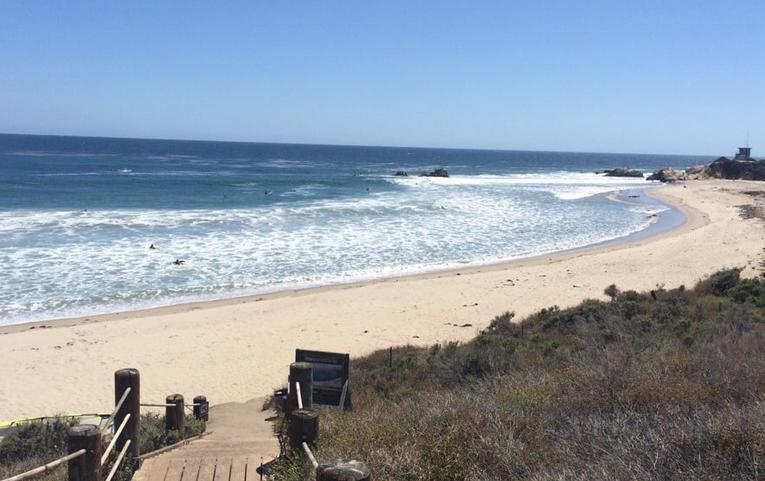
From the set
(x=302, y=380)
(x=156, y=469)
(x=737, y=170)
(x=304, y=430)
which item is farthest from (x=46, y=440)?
(x=737, y=170)

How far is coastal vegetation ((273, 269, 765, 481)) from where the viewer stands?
174 inches

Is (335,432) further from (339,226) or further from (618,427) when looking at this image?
(339,226)

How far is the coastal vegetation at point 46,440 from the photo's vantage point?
7492 millimetres

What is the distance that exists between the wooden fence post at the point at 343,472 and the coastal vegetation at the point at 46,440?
4.58 metres

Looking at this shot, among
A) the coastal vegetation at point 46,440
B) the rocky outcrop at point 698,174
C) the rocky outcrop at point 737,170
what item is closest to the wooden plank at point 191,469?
the coastal vegetation at point 46,440

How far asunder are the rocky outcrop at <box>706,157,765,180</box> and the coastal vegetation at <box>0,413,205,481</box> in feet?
275

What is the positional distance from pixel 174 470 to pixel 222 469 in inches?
18.5

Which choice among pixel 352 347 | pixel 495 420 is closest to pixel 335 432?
pixel 495 420

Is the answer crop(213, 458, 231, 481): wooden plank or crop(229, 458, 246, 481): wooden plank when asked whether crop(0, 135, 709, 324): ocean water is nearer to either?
crop(213, 458, 231, 481): wooden plank

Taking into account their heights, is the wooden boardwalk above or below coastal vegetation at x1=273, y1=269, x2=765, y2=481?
below

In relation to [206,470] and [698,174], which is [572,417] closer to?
[206,470]

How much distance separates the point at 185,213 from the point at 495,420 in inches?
1401

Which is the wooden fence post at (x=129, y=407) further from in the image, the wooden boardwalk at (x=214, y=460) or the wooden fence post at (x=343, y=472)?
the wooden fence post at (x=343, y=472)

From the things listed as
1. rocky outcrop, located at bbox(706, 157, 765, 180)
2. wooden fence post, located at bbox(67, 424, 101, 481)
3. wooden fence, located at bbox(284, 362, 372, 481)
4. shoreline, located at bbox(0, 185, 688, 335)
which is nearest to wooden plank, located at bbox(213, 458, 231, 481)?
wooden fence, located at bbox(284, 362, 372, 481)
